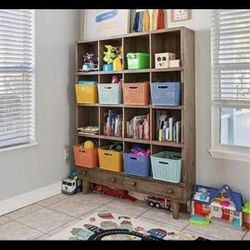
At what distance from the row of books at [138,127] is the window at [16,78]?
0.95 m

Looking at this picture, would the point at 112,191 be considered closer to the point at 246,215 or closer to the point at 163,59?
the point at 246,215

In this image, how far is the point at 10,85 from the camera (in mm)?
2799

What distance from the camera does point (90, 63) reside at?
316 centimetres

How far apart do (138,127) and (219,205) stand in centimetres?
96

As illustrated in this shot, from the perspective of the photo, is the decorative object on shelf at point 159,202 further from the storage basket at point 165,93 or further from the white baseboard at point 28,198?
the white baseboard at point 28,198

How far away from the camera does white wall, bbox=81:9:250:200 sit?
2.60 m

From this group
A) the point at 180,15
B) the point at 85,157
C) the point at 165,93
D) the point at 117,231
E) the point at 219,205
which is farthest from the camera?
the point at 85,157

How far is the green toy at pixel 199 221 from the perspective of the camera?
98.8 inches

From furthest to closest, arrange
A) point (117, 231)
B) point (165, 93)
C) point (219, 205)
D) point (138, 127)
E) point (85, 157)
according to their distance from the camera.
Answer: point (85, 157) → point (138, 127) → point (165, 93) → point (219, 205) → point (117, 231)

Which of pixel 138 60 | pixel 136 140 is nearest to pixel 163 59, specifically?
pixel 138 60

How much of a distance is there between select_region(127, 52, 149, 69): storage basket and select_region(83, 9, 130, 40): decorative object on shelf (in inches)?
14.6
